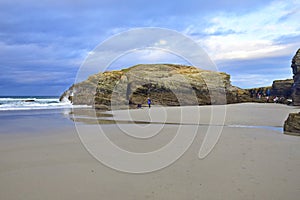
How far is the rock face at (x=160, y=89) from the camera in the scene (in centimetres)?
3219

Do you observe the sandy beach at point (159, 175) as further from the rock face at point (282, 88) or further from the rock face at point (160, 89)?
the rock face at point (282, 88)

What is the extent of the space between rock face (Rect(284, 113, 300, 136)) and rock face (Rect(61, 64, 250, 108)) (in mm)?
21511

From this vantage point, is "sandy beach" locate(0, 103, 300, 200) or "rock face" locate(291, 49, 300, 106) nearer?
"sandy beach" locate(0, 103, 300, 200)

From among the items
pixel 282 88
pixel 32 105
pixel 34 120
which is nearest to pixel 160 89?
pixel 32 105

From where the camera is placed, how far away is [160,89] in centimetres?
3253

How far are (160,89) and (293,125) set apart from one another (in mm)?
23540

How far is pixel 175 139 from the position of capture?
332 inches

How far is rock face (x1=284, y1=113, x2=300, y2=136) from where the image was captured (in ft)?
30.7

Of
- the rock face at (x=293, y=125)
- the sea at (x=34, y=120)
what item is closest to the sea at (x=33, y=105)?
the sea at (x=34, y=120)

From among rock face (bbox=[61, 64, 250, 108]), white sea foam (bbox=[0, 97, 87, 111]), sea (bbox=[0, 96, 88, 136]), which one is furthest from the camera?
rock face (bbox=[61, 64, 250, 108])

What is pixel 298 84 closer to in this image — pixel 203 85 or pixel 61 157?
pixel 203 85

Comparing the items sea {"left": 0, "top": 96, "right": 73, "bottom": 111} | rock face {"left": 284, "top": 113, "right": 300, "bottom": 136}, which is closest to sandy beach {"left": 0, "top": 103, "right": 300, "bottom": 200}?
rock face {"left": 284, "top": 113, "right": 300, "bottom": 136}

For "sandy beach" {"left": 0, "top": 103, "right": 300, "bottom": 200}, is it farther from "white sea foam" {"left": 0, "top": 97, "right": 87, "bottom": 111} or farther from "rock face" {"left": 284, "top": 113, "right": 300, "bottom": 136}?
"white sea foam" {"left": 0, "top": 97, "right": 87, "bottom": 111}

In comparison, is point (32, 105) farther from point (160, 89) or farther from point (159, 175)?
point (159, 175)
